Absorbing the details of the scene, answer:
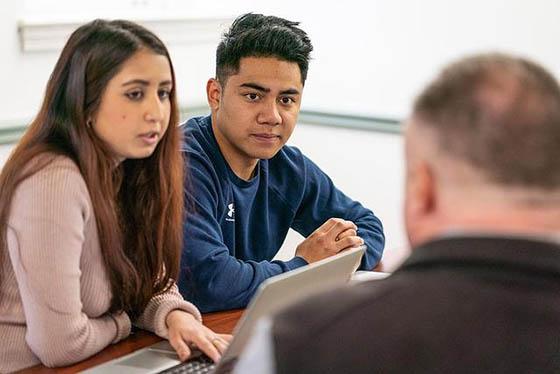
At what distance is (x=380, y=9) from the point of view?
3.88m

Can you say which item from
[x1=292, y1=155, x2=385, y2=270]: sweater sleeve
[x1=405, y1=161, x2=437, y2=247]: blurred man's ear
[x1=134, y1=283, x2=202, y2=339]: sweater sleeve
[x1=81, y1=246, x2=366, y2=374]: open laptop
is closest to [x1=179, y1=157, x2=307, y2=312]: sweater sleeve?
[x1=134, y1=283, x2=202, y2=339]: sweater sleeve

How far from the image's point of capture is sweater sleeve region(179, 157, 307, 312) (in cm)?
189

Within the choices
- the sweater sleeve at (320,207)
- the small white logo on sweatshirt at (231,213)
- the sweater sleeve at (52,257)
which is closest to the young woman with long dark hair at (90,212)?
the sweater sleeve at (52,257)

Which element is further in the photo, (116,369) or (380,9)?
(380,9)

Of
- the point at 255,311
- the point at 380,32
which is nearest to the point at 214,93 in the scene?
the point at 255,311

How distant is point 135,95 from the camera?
163cm

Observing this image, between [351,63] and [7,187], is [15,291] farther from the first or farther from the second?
[351,63]

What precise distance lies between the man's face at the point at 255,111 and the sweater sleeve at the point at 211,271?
0.73 ft

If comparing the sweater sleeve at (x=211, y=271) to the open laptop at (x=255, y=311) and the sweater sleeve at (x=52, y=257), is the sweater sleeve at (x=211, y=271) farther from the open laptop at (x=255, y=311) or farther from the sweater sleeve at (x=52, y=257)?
the sweater sleeve at (x=52, y=257)

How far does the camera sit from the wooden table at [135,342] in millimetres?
1568

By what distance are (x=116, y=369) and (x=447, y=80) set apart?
2.81 feet

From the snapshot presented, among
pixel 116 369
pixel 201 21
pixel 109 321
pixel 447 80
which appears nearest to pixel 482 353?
pixel 447 80

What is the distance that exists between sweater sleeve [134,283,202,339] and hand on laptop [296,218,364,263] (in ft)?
1.37

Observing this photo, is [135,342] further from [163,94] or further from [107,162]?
[163,94]
